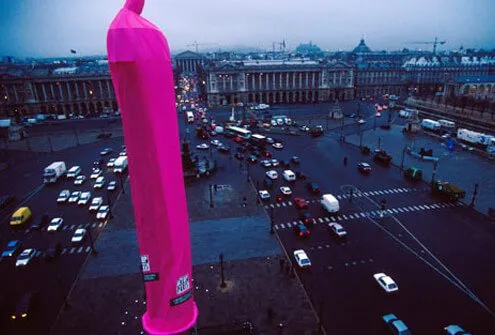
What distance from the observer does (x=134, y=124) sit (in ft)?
40.3

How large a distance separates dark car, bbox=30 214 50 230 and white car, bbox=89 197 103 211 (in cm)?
588

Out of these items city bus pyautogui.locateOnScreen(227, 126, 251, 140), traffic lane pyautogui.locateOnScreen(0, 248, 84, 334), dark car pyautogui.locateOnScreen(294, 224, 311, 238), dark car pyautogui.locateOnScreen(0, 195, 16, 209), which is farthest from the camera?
city bus pyautogui.locateOnScreen(227, 126, 251, 140)

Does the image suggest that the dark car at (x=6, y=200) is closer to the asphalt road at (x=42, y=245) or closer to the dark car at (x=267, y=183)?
the asphalt road at (x=42, y=245)

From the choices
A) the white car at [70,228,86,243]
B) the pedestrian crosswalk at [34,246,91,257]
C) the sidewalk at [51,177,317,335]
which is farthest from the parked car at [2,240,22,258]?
the sidewalk at [51,177,317,335]

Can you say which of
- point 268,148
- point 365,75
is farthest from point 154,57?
point 365,75

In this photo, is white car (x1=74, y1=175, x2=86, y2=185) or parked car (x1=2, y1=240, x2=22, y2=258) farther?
white car (x1=74, y1=175, x2=86, y2=185)

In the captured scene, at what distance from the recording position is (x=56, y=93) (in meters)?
136

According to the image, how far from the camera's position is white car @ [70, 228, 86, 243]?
135 feet

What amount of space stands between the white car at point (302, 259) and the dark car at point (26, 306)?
26543 mm

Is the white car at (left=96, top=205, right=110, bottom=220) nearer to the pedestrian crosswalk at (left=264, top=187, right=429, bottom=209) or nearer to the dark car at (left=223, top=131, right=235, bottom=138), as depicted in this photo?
the pedestrian crosswalk at (left=264, top=187, right=429, bottom=209)

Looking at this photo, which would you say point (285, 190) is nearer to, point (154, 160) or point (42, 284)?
point (42, 284)

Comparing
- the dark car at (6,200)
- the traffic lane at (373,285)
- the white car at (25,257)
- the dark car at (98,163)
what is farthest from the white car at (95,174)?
the traffic lane at (373,285)

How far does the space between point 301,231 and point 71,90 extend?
437 ft

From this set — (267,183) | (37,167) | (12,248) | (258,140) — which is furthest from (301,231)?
(37,167)
